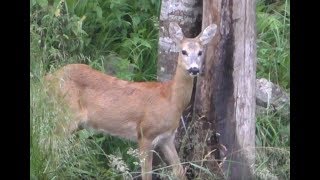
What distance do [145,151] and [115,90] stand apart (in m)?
0.69

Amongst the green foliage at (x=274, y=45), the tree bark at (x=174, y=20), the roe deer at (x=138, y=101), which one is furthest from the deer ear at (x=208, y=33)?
the green foliage at (x=274, y=45)

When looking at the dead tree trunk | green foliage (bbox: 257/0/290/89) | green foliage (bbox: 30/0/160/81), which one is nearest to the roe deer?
the dead tree trunk

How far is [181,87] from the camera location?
25.5ft

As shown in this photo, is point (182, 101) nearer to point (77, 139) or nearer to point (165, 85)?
point (165, 85)

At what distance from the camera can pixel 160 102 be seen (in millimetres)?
7906

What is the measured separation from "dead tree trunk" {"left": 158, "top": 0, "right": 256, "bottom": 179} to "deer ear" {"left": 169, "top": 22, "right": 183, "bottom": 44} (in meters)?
→ 0.21

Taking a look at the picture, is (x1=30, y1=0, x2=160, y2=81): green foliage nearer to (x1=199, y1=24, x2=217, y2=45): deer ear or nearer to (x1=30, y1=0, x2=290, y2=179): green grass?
(x1=30, y1=0, x2=290, y2=179): green grass

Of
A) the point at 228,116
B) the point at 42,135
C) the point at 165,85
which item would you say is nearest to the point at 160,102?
the point at 165,85

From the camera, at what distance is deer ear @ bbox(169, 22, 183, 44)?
754 cm

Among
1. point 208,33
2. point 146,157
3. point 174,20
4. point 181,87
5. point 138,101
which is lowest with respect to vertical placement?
point 146,157

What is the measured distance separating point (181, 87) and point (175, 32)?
50cm

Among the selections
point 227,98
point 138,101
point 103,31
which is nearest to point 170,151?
point 138,101

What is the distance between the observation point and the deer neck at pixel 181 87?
772 centimetres

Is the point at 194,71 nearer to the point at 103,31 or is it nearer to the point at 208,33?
the point at 208,33
